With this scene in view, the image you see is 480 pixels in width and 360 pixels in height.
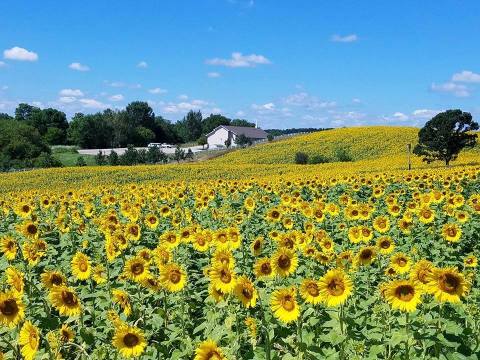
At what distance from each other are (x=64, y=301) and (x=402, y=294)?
2505mm

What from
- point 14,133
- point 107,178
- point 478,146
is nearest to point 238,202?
point 107,178

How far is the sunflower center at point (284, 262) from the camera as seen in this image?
4.55 meters

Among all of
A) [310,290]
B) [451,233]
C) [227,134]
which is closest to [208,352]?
[310,290]

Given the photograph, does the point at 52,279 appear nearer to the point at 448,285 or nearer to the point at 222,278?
the point at 222,278

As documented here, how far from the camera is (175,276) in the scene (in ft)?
15.8

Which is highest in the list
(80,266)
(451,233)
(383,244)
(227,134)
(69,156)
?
(227,134)

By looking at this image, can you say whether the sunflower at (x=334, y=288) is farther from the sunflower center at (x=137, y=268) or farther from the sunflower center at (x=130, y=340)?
the sunflower center at (x=137, y=268)

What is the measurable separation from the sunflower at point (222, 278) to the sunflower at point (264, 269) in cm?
36

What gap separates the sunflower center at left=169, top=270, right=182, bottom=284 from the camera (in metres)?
4.80

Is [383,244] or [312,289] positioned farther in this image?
[383,244]

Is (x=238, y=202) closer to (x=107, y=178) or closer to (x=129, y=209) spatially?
(x=129, y=209)

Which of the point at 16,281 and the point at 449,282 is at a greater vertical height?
the point at 16,281

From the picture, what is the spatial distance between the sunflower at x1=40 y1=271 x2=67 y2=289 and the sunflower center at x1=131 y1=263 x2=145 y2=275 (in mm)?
769

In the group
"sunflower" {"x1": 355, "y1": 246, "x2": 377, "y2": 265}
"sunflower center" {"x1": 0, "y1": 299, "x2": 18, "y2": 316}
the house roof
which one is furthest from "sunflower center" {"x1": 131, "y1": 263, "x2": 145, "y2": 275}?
the house roof
